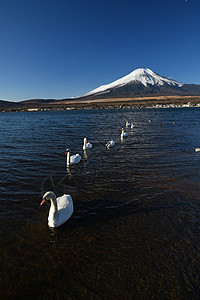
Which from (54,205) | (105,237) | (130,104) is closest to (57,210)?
(54,205)

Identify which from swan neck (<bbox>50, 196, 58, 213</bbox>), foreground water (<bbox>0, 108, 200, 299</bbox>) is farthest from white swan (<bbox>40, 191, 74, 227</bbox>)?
foreground water (<bbox>0, 108, 200, 299</bbox>)

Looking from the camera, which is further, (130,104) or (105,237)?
(130,104)

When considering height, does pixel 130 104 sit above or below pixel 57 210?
above

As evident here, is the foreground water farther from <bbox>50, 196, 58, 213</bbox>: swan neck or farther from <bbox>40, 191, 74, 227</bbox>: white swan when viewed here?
<bbox>50, 196, 58, 213</bbox>: swan neck

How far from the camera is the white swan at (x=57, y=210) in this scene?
5.71 m

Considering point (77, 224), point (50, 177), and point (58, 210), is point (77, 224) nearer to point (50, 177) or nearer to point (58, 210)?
point (58, 210)

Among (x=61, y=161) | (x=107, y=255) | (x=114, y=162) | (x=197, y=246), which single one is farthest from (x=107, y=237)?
(x=61, y=161)

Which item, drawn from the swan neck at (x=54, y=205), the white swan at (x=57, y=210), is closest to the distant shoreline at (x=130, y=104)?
the white swan at (x=57, y=210)

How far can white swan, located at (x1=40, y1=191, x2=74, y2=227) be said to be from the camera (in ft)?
18.7

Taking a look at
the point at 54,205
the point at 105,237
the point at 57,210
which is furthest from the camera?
the point at 57,210

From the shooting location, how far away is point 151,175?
31.6 ft

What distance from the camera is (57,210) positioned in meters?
5.91

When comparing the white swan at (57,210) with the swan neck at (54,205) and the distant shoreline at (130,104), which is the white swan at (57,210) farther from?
the distant shoreline at (130,104)

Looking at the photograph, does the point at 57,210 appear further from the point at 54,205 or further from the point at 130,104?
the point at 130,104
